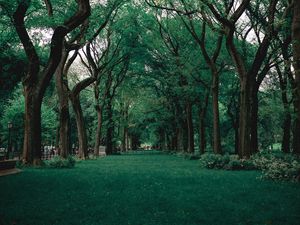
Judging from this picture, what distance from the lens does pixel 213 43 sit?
30.2 meters

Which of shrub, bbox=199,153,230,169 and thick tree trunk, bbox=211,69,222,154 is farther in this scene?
thick tree trunk, bbox=211,69,222,154

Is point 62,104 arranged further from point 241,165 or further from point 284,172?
point 284,172

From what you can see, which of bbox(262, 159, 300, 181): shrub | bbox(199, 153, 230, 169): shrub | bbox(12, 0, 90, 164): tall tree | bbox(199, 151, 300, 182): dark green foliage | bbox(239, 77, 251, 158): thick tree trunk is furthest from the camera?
bbox(199, 153, 230, 169): shrub

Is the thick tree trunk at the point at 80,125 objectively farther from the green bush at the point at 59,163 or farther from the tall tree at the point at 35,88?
the green bush at the point at 59,163

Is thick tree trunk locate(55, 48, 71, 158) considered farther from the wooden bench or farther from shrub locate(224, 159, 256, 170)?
shrub locate(224, 159, 256, 170)

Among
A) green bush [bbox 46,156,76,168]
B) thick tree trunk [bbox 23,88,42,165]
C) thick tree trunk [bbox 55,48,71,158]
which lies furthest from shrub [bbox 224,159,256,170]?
thick tree trunk [bbox 55,48,71,158]

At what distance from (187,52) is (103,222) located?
27508 millimetres

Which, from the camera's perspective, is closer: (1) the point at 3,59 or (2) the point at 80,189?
(2) the point at 80,189

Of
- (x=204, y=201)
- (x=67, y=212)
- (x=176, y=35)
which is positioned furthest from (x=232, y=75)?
(x=67, y=212)

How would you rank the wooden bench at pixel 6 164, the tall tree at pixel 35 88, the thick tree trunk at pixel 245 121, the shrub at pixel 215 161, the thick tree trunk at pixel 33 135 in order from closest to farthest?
the wooden bench at pixel 6 164 < the thick tree trunk at pixel 245 121 < the tall tree at pixel 35 88 < the shrub at pixel 215 161 < the thick tree trunk at pixel 33 135

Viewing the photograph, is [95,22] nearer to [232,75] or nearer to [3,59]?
[3,59]

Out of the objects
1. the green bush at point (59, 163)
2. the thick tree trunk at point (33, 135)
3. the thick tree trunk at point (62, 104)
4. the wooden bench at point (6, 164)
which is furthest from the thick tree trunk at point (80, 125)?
the wooden bench at point (6, 164)

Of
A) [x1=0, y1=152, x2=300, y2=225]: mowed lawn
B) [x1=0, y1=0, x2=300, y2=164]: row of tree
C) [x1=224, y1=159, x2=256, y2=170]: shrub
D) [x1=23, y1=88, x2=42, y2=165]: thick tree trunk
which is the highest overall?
[x1=0, y1=0, x2=300, y2=164]: row of tree

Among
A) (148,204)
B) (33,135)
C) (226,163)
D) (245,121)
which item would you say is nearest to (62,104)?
(33,135)
